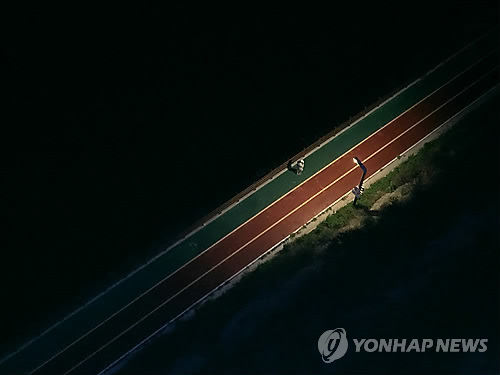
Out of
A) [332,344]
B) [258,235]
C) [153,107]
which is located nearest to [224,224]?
[258,235]

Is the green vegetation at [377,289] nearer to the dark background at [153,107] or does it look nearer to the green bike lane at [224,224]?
the green bike lane at [224,224]

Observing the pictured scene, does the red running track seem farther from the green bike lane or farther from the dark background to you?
the dark background

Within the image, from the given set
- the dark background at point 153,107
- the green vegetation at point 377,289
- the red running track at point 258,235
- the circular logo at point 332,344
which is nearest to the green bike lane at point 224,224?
the red running track at point 258,235

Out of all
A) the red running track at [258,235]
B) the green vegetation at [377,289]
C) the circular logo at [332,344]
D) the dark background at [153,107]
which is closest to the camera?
the green vegetation at [377,289]

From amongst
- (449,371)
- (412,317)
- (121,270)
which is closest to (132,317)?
(121,270)

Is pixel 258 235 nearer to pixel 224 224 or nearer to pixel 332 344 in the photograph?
pixel 224 224

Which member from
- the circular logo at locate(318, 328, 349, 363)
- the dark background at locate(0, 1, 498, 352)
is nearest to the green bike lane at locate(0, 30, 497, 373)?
the dark background at locate(0, 1, 498, 352)
